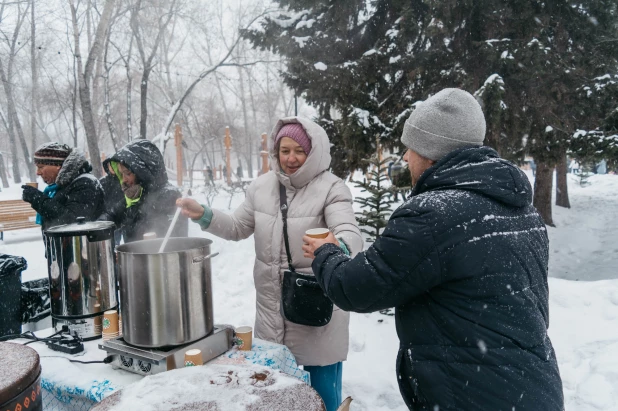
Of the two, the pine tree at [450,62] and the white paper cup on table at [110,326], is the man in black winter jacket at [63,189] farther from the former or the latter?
the pine tree at [450,62]

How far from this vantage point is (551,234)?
1059 centimetres

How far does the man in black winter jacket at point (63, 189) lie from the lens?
12.9 feet

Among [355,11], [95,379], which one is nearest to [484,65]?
[355,11]

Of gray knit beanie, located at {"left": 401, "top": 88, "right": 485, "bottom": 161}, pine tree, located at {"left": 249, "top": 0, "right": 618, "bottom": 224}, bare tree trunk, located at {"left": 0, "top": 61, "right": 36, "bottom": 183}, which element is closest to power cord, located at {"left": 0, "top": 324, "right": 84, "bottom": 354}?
gray knit beanie, located at {"left": 401, "top": 88, "right": 485, "bottom": 161}

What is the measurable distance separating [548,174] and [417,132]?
10.2 m

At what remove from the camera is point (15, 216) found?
11602mm

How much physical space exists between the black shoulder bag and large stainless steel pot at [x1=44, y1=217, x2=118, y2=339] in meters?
0.98

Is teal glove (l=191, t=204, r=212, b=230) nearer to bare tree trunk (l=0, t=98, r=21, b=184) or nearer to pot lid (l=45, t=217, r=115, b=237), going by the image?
pot lid (l=45, t=217, r=115, b=237)

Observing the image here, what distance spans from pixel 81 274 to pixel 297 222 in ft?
3.91

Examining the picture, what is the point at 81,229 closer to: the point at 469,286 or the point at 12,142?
the point at 469,286

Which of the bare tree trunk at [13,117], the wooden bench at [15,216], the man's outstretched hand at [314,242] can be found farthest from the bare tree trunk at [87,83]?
the man's outstretched hand at [314,242]

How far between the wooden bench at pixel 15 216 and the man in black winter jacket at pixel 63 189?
29.2ft

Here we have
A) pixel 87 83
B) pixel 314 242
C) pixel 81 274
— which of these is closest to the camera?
pixel 314 242

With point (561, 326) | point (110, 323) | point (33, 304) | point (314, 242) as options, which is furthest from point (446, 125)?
point (561, 326)
